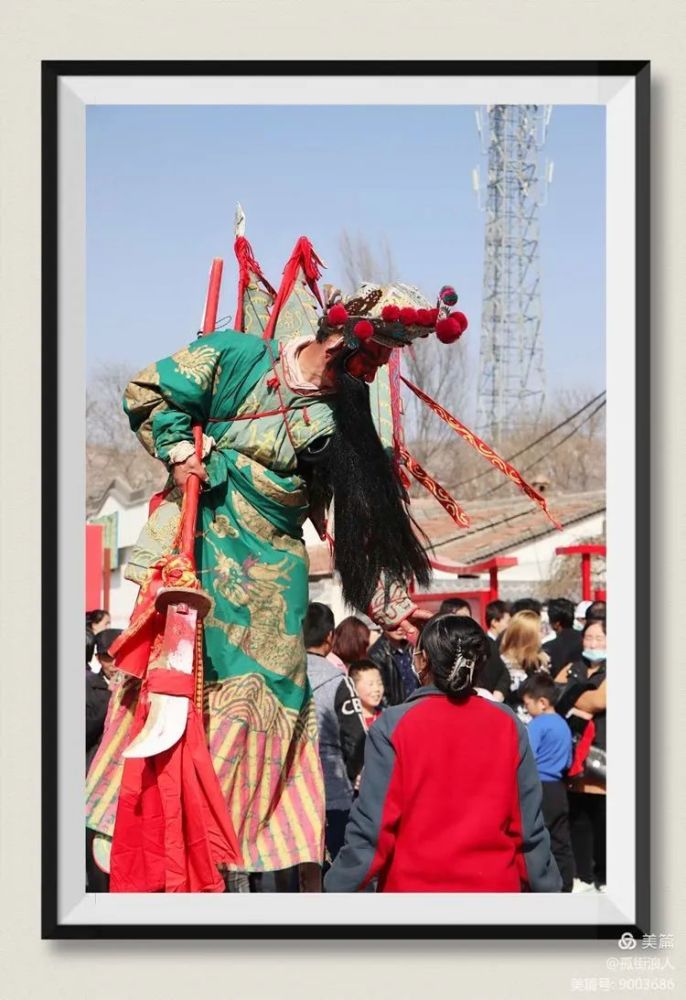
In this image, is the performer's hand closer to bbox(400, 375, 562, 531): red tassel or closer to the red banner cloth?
the red banner cloth

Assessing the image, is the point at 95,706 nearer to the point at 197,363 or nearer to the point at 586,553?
the point at 197,363

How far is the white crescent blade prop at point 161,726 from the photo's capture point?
343 centimetres

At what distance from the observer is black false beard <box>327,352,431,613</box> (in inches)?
148

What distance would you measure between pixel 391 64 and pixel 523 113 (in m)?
1.14

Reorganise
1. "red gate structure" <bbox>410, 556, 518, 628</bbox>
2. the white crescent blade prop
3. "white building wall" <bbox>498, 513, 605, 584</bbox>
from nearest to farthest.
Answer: the white crescent blade prop < "red gate structure" <bbox>410, 556, 518, 628</bbox> < "white building wall" <bbox>498, 513, 605, 584</bbox>

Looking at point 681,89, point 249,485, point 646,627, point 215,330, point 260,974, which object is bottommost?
point 260,974

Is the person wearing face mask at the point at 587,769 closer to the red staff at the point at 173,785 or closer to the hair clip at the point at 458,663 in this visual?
the red staff at the point at 173,785

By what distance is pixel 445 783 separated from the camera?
Result: 3.00m

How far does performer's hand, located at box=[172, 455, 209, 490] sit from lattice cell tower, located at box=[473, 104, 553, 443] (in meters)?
3.71

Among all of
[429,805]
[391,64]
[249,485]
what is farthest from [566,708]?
[391,64]

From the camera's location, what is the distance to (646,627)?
3221mm

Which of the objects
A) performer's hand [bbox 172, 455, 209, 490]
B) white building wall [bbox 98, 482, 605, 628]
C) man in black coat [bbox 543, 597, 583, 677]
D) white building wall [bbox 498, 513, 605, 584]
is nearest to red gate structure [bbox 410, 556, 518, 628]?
white building wall [bbox 98, 482, 605, 628]

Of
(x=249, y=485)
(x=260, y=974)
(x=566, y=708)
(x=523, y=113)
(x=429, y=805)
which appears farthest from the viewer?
(x=566, y=708)

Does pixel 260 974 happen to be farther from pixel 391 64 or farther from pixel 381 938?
pixel 391 64
